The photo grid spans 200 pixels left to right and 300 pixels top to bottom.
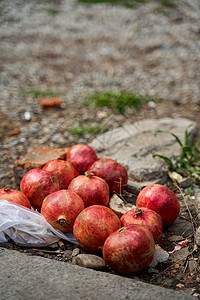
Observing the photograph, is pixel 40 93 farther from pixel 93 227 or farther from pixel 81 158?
pixel 93 227

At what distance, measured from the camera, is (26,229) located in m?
2.47

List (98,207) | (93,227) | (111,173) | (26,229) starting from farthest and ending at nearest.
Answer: (111,173)
(26,229)
(98,207)
(93,227)

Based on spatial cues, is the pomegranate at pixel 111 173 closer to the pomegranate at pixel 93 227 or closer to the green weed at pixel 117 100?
the pomegranate at pixel 93 227

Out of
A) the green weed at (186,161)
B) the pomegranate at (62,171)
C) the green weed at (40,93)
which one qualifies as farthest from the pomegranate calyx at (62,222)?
the green weed at (40,93)

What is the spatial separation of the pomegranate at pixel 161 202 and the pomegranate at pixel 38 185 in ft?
2.41

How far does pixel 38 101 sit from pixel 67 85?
2.99ft

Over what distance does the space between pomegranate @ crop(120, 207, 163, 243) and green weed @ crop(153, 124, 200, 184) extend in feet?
4.04

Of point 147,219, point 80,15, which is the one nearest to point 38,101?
point 147,219

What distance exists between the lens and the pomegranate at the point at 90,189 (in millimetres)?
2578

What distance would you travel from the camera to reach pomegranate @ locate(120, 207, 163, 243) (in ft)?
7.57

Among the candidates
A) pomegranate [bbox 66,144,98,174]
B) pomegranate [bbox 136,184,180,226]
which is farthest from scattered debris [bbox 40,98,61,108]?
pomegranate [bbox 136,184,180,226]

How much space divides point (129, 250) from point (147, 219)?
37 cm

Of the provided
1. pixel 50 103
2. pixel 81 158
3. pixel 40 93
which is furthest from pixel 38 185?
pixel 40 93

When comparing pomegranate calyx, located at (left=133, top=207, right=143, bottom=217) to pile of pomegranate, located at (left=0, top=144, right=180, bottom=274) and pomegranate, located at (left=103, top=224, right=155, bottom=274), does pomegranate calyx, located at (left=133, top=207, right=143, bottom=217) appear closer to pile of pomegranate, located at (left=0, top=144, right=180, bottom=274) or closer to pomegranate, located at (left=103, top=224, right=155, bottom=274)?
pile of pomegranate, located at (left=0, top=144, right=180, bottom=274)
